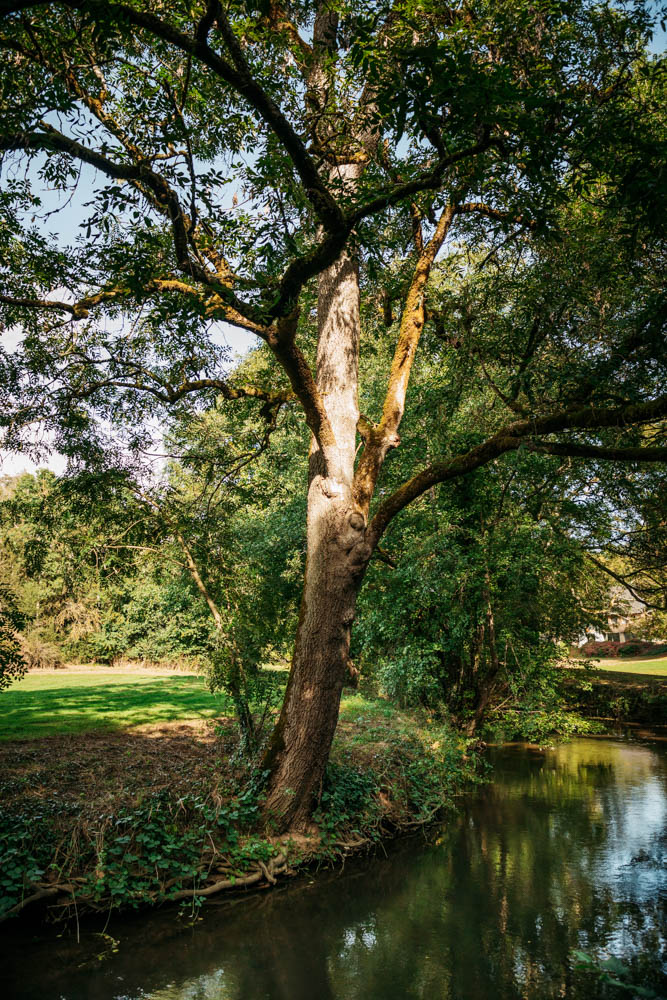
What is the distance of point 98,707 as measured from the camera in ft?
45.2

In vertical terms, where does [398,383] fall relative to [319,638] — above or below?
above

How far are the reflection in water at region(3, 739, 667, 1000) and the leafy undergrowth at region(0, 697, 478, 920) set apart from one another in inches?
12.2

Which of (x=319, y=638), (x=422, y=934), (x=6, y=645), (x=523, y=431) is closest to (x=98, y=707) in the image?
(x=6, y=645)

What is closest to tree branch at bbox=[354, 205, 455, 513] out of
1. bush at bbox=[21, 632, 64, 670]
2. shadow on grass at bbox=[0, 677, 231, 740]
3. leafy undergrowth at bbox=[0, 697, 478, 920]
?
leafy undergrowth at bbox=[0, 697, 478, 920]

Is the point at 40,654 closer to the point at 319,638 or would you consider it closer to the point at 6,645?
the point at 6,645

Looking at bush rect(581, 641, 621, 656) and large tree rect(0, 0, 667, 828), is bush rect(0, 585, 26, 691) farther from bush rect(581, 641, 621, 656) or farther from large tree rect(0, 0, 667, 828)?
bush rect(581, 641, 621, 656)

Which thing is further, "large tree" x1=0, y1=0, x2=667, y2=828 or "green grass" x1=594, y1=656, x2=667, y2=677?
"green grass" x1=594, y1=656, x2=667, y2=677

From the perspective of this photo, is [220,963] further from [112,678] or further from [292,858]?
[112,678]

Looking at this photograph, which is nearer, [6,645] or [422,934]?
[422,934]

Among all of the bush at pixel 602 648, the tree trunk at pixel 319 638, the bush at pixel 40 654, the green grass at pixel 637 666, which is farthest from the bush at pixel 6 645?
the bush at pixel 602 648

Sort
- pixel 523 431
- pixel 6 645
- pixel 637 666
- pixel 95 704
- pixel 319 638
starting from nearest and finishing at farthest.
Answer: pixel 523 431, pixel 319 638, pixel 6 645, pixel 95 704, pixel 637 666

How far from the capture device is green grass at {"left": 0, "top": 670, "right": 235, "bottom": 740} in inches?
447

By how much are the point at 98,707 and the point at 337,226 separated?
12.6 metres

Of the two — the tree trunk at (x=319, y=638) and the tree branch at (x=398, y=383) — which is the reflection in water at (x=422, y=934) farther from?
the tree branch at (x=398, y=383)
